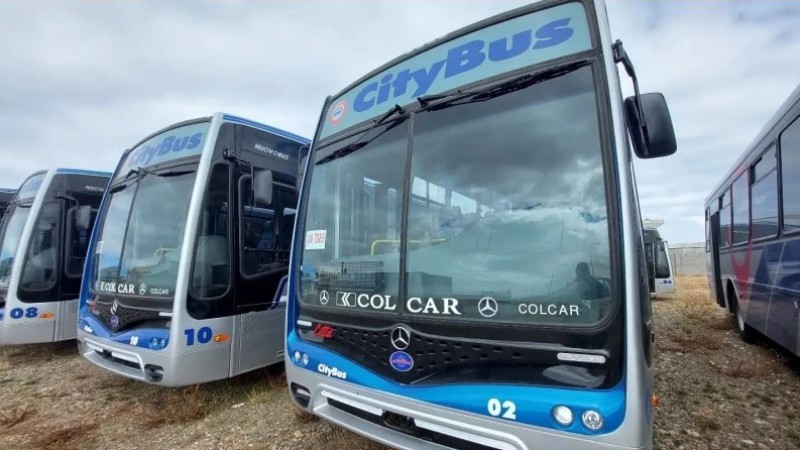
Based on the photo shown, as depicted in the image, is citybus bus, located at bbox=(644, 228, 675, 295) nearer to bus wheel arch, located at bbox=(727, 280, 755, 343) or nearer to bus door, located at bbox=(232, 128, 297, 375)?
bus door, located at bbox=(232, 128, 297, 375)

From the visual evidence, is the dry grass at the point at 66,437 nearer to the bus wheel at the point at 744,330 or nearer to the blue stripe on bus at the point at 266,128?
the blue stripe on bus at the point at 266,128

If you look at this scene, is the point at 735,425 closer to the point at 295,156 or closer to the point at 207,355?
the point at 207,355

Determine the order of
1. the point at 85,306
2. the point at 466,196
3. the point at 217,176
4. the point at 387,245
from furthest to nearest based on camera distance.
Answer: the point at 85,306 < the point at 217,176 < the point at 387,245 < the point at 466,196

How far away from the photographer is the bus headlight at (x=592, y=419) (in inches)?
77.7

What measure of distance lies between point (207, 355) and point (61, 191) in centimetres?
498

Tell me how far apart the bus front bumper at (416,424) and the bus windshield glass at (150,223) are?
2128 millimetres

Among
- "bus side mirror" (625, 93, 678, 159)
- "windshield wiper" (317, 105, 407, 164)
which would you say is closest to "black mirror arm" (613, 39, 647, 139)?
"bus side mirror" (625, 93, 678, 159)

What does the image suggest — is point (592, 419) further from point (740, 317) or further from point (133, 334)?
point (740, 317)

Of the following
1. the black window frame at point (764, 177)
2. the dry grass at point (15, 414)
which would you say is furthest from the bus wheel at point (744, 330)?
the dry grass at point (15, 414)

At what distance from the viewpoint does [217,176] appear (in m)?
4.61

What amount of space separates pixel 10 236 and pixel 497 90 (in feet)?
28.6

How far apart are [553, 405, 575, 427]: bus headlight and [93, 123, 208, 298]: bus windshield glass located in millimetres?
3686

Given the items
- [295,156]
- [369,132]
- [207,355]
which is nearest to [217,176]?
[295,156]

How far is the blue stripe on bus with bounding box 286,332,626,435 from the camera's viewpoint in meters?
1.97
